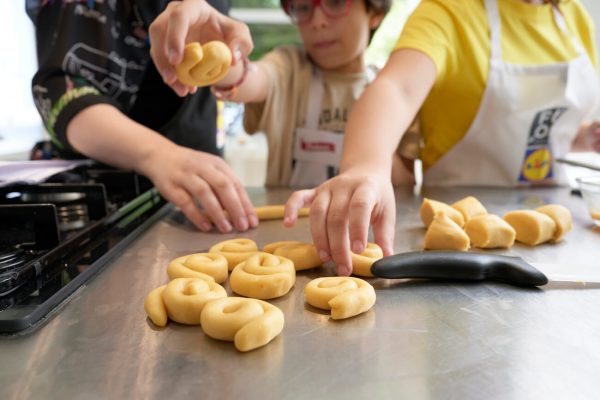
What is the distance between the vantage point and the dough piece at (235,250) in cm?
61

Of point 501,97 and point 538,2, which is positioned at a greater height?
point 538,2

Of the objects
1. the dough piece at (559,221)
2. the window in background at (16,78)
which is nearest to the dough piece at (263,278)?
the dough piece at (559,221)

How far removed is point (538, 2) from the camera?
45.9 inches

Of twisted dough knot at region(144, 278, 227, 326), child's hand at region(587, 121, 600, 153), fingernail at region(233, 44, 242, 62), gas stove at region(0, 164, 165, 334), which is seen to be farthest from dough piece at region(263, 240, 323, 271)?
→ child's hand at region(587, 121, 600, 153)

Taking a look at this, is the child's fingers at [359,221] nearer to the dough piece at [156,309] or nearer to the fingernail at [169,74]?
the dough piece at [156,309]

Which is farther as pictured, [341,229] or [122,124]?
[122,124]

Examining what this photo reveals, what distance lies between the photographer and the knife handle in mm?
550

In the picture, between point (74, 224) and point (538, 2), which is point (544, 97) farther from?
point (74, 224)

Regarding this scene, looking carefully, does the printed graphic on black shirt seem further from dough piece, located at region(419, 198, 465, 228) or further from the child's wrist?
the child's wrist

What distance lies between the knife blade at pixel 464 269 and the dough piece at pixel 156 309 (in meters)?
0.24

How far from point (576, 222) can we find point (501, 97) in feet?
1.39

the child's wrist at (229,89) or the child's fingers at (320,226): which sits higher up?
the child's wrist at (229,89)

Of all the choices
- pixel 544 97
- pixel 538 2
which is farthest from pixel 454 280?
pixel 538 2

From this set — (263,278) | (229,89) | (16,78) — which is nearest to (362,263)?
(263,278)
